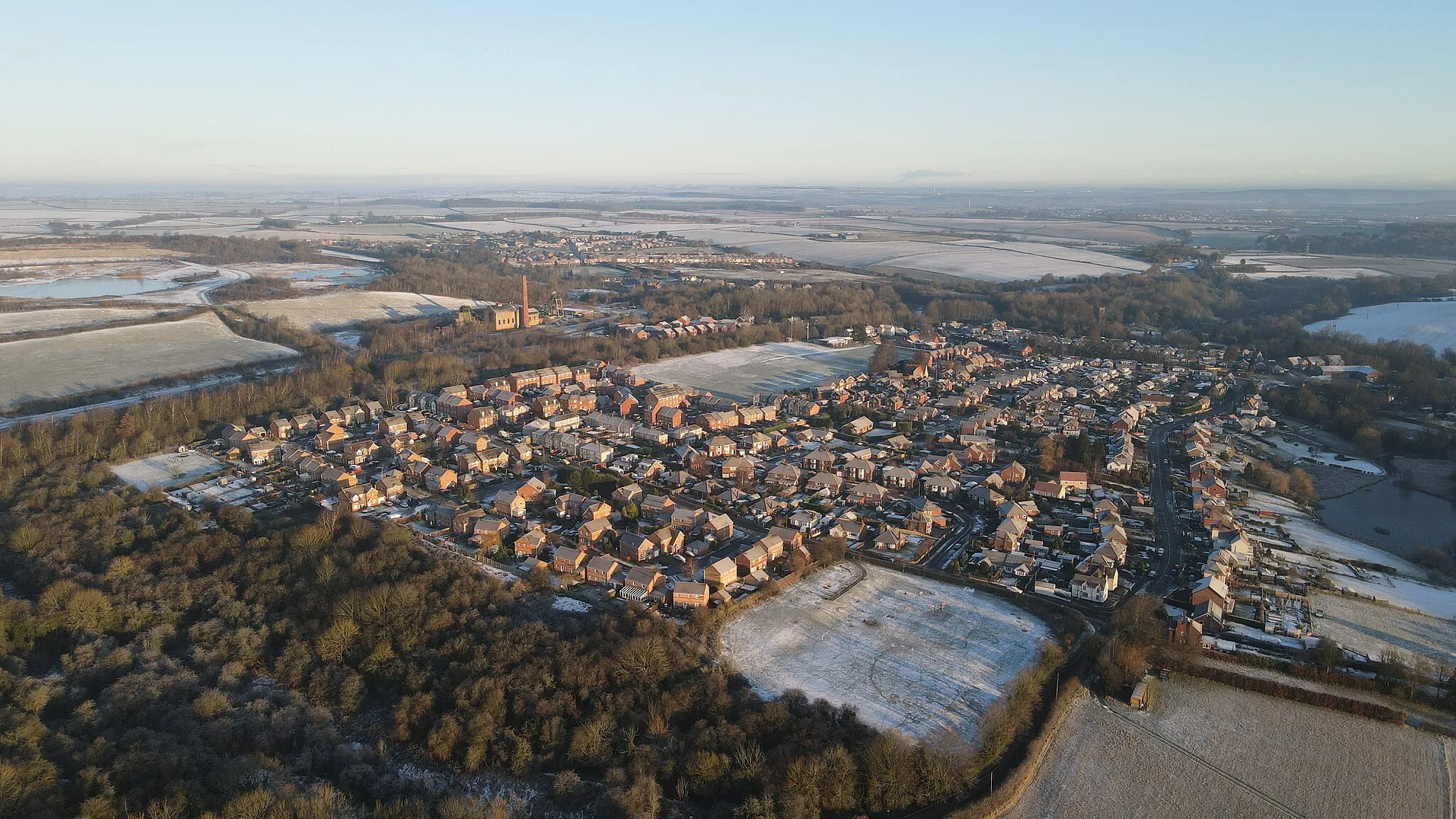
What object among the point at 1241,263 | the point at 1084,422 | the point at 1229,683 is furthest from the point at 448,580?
the point at 1241,263

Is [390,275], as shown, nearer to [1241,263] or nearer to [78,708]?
[78,708]

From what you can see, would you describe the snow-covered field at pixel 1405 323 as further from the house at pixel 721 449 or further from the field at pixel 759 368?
the house at pixel 721 449

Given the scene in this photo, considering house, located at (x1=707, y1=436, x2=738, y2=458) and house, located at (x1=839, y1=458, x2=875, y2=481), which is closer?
house, located at (x1=839, y1=458, x2=875, y2=481)

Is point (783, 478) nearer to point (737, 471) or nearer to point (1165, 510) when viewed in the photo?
point (737, 471)

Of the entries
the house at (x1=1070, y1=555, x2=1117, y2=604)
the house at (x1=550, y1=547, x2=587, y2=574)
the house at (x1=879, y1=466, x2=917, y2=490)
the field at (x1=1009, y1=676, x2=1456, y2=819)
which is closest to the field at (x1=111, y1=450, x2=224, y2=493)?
the house at (x1=550, y1=547, x2=587, y2=574)

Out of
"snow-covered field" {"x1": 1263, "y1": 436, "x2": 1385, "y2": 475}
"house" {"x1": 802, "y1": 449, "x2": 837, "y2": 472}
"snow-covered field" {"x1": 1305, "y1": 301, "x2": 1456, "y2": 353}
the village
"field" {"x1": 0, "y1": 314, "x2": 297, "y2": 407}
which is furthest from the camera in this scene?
"snow-covered field" {"x1": 1305, "y1": 301, "x2": 1456, "y2": 353}

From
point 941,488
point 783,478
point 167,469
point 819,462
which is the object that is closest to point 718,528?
point 783,478

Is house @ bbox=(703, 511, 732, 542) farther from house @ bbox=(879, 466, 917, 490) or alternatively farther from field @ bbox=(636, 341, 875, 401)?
field @ bbox=(636, 341, 875, 401)
